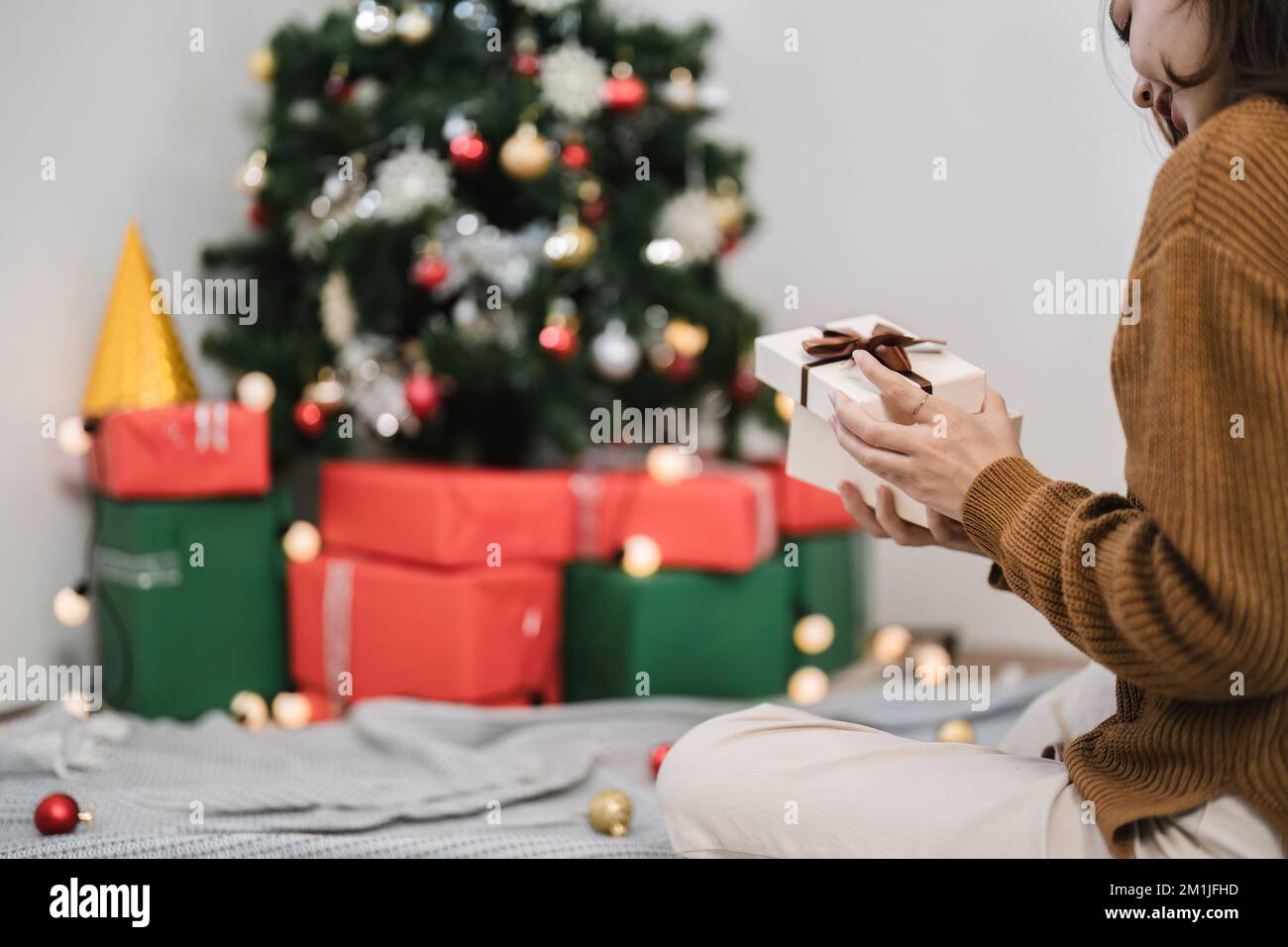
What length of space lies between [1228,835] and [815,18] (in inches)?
78.5

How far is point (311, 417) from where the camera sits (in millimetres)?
1808

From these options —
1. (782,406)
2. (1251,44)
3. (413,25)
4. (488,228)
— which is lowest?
(782,406)

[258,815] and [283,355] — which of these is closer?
[258,815]

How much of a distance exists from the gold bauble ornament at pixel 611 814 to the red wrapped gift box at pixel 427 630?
487 mm

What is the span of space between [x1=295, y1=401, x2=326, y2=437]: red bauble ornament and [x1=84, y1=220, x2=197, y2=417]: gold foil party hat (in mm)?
183

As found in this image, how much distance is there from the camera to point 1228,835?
72cm

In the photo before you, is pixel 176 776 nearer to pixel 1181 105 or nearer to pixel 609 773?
pixel 609 773

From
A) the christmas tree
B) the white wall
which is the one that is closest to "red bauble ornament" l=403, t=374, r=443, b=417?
the christmas tree

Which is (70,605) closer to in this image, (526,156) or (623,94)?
(526,156)

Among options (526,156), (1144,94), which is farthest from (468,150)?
(1144,94)

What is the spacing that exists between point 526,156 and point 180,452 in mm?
661

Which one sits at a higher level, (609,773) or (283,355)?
(283,355)

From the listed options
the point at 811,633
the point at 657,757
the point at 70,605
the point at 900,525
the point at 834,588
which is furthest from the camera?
the point at 834,588

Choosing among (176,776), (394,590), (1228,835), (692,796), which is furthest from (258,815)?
(1228,835)
